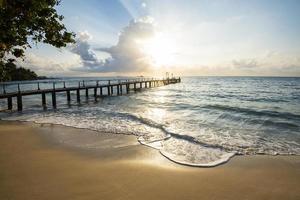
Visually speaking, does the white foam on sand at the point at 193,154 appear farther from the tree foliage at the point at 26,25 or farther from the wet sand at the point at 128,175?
the tree foliage at the point at 26,25

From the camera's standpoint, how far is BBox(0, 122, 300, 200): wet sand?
17.2 feet

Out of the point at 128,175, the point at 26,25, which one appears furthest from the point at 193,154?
the point at 26,25

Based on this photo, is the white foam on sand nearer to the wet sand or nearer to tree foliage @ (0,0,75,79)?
the wet sand

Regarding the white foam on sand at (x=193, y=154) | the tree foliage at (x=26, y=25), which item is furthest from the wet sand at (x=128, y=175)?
the tree foliage at (x=26, y=25)

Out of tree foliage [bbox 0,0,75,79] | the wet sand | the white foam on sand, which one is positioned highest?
tree foliage [bbox 0,0,75,79]

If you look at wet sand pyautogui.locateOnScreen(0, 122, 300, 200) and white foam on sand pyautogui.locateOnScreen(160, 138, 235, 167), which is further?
white foam on sand pyautogui.locateOnScreen(160, 138, 235, 167)

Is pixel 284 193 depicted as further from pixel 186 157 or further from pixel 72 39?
pixel 72 39

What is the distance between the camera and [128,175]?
630 centimetres

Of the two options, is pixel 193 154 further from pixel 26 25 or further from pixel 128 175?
pixel 26 25

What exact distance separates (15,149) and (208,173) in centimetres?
697

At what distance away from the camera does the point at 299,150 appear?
9414mm

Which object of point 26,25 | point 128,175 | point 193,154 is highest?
point 26,25

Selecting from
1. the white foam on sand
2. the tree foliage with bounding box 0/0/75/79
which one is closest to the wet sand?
the white foam on sand

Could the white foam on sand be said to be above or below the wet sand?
below
